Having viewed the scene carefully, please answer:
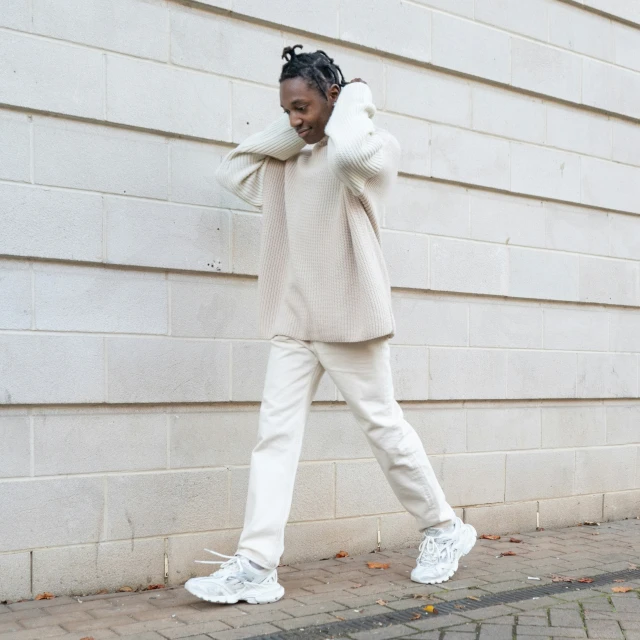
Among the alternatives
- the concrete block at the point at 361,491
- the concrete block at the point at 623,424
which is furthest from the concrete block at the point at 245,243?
the concrete block at the point at 623,424

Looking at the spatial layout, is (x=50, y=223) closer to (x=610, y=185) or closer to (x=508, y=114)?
(x=508, y=114)

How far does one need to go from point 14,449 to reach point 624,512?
4.12 metres

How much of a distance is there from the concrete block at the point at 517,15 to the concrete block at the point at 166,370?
105 inches

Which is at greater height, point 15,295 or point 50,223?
point 50,223

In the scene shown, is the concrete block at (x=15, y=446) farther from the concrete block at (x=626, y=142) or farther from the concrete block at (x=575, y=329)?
the concrete block at (x=626, y=142)

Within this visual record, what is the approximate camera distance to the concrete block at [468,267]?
5.29 metres

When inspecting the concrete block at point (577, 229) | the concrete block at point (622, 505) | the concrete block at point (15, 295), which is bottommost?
the concrete block at point (622, 505)

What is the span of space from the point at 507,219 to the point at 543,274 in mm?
451

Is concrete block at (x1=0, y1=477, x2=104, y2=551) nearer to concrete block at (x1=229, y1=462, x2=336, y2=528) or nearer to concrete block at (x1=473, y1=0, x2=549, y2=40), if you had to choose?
concrete block at (x1=229, y1=462, x2=336, y2=528)

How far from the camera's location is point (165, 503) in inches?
165

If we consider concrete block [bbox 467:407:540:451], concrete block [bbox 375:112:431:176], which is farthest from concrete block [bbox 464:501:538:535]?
concrete block [bbox 375:112:431:176]

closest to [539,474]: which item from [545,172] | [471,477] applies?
[471,477]

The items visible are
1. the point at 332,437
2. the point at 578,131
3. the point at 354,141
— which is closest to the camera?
the point at 354,141

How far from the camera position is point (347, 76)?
4875 millimetres
